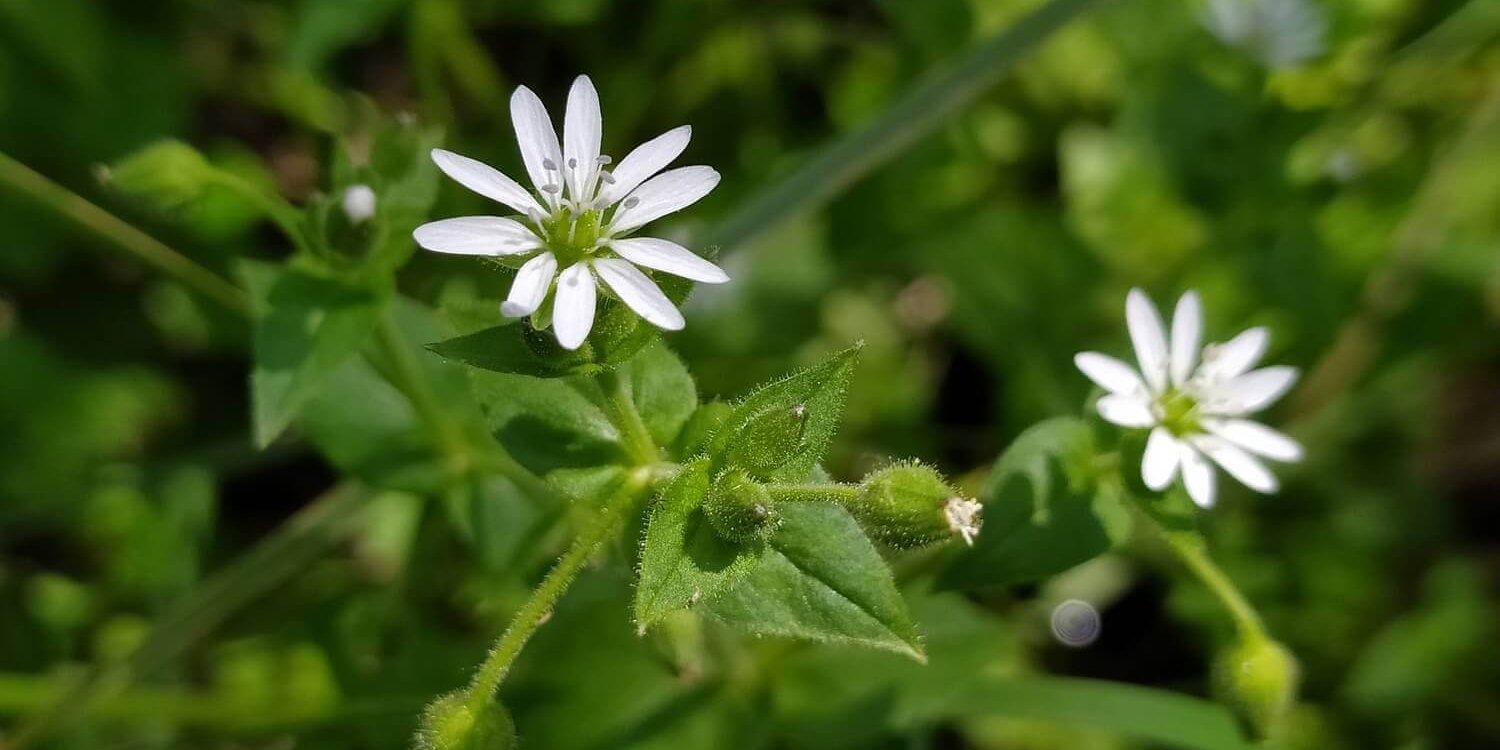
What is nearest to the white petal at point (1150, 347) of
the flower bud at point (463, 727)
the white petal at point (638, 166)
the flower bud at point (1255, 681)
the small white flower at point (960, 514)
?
the flower bud at point (1255, 681)

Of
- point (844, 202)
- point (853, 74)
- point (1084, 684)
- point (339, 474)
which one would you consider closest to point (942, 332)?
point (844, 202)

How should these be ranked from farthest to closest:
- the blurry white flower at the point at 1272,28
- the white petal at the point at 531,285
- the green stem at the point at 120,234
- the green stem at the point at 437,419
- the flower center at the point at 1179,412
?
the blurry white flower at the point at 1272,28, the green stem at the point at 120,234, the green stem at the point at 437,419, the flower center at the point at 1179,412, the white petal at the point at 531,285

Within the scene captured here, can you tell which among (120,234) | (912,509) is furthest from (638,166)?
(120,234)

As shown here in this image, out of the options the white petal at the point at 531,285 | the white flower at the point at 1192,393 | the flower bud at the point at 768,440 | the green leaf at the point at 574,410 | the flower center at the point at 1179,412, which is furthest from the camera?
the flower center at the point at 1179,412

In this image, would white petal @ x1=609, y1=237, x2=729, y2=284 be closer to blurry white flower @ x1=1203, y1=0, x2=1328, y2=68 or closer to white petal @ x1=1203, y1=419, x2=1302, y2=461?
white petal @ x1=1203, y1=419, x2=1302, y2=461

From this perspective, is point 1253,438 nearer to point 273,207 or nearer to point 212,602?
point 273,207

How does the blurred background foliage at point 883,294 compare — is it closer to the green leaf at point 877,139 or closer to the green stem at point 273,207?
the green leaf at point 877,139
